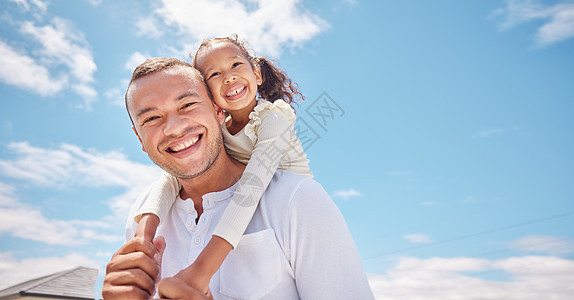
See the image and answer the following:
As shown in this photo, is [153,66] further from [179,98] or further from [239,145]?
[239,145]

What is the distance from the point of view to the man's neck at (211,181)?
113 inches

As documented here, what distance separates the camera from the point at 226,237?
2.27 metres

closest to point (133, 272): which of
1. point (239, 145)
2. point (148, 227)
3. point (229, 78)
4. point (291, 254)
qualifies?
point (148, 227)

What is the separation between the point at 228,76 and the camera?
3.63 metres

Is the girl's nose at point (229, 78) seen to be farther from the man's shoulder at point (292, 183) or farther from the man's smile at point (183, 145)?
the man's shoulder at point (292, 183)

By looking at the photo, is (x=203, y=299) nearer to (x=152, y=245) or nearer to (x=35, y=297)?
(x=152, y=245)

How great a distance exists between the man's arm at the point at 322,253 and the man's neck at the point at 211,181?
60cm

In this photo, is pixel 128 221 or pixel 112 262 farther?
pixel 128 221

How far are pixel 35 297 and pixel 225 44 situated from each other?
656 centimetres

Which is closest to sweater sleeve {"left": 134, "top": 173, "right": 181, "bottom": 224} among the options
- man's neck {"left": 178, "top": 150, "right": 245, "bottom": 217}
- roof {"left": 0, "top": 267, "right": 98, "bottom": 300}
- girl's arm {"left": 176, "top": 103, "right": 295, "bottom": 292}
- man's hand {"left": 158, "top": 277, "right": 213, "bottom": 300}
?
man's neck {"left": 178, "top": 150, "right": 245, "bottom": 217}

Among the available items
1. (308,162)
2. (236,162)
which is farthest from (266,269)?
(308,162)

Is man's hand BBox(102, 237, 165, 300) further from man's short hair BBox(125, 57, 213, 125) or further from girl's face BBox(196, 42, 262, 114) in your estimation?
girl's face BBox(196, 42, 262, 114)

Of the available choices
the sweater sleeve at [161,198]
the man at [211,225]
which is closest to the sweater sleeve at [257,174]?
the man at [211,225]

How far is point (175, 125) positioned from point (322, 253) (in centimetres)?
117
